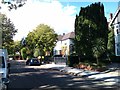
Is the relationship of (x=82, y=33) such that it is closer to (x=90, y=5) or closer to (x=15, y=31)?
(x=90, y=5)

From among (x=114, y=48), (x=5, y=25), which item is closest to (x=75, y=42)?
(x=114, y=48)

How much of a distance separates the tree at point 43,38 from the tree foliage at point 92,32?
3554 cm

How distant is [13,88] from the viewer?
18297mm

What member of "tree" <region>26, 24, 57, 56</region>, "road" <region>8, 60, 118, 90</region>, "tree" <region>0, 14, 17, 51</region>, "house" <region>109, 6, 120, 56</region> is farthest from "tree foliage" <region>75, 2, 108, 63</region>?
"tree" <region>26, 24, 57, 56</region>

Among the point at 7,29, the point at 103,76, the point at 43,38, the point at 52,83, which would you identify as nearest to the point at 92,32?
the point at 103,76

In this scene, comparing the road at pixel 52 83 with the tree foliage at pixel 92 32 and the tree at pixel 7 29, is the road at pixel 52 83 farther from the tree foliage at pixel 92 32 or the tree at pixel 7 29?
the tree at pixel 7 29

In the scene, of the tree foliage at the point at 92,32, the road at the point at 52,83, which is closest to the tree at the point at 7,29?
the tree foliage at the point at 92,32

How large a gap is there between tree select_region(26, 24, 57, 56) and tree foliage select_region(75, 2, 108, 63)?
1399 inches

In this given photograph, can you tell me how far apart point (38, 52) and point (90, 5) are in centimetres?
3747

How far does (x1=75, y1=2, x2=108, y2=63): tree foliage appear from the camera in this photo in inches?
1358

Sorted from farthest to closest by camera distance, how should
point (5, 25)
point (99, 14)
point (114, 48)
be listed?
point (5, 25) < point (114, 48) < point (99, 14)

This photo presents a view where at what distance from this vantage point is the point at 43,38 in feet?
237

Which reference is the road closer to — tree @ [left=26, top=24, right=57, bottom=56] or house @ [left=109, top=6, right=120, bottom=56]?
house @ [left=109, top=6, right=120, bottom=56]

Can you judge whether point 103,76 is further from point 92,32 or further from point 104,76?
point 92,32
